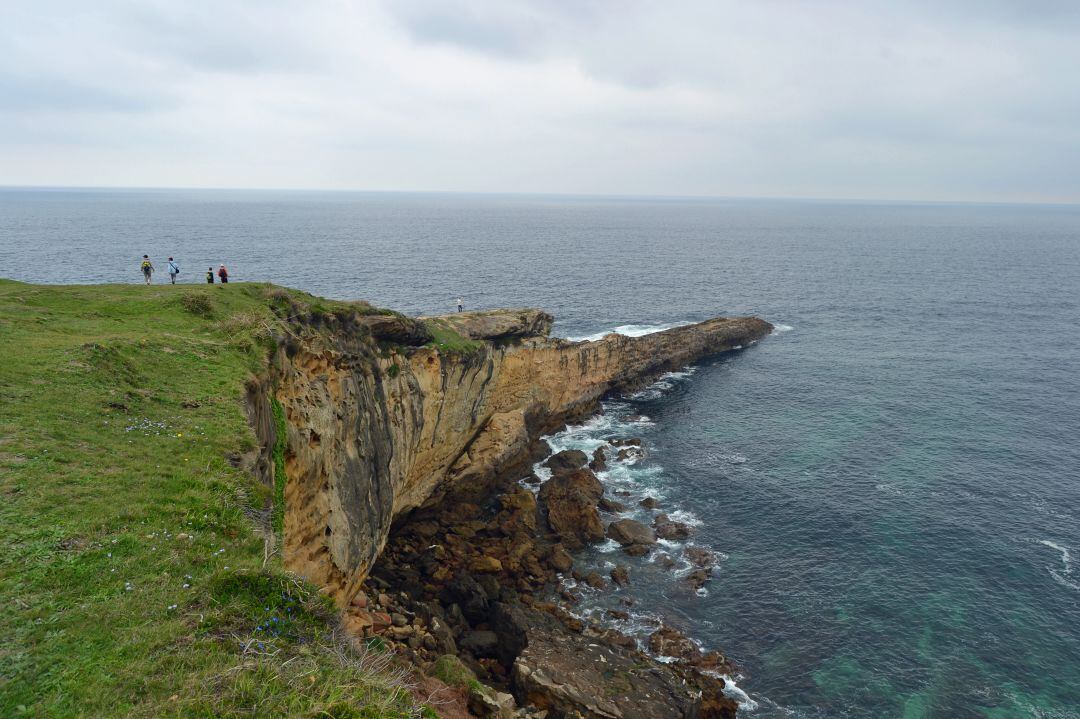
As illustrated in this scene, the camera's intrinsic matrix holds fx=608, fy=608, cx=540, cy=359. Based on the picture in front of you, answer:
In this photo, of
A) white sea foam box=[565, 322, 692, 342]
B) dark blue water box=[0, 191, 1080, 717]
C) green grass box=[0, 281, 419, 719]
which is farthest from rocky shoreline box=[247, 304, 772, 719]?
white sea foam box=[565, 322, 692, 342]

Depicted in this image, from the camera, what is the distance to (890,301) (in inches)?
4107

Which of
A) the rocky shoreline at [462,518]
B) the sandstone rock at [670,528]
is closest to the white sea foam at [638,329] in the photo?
the rocky shoreline at [462,518]

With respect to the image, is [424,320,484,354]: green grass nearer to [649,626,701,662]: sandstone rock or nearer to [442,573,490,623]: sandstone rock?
[442,573,490,623]: sandstone rock

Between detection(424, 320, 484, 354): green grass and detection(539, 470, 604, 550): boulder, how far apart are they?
1177cm

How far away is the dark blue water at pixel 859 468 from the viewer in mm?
29875

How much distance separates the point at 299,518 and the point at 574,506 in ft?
71.9

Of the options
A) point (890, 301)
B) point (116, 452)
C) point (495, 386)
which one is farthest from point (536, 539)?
point (890, 301)

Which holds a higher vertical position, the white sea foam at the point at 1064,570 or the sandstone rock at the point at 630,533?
the white sea foam at the point at 1064,570

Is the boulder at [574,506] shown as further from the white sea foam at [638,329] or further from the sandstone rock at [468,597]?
the white sea foam at [638,329]

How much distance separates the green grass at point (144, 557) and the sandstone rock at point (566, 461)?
29.1 m

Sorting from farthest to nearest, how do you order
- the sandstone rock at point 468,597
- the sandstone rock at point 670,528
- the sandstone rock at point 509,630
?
1. the sandstone rock at point 670,528
2. the sandstone rock at point 468,597
3. the sandstone rock at point 509,630

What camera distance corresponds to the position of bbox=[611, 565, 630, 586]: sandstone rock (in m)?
35.7

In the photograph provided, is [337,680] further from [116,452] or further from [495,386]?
[495,386]

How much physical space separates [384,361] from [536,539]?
15.1 metres
